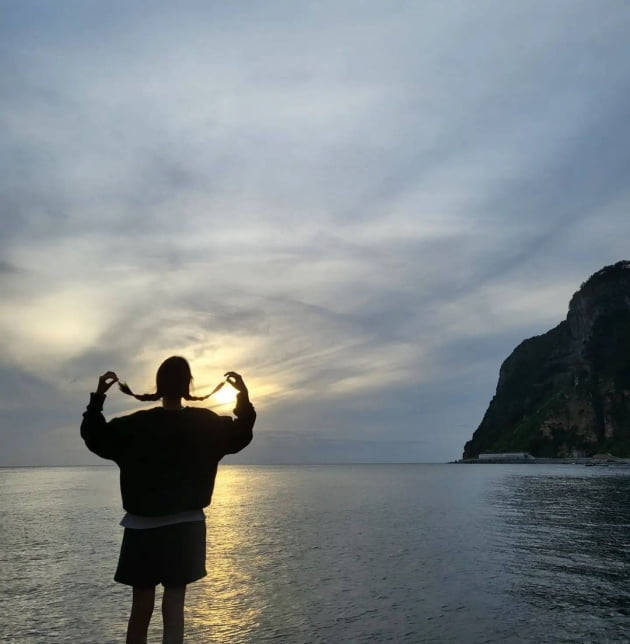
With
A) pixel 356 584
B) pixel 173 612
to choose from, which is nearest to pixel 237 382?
pixel 173 612

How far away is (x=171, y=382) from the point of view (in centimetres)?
582

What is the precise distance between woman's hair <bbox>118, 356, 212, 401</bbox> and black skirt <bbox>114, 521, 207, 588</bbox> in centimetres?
124

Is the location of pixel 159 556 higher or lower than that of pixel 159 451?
lower

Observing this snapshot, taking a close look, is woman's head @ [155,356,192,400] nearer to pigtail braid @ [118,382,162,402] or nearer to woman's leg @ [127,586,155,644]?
pigtail braid @ [118,382,162,402]

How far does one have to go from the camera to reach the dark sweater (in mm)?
5316

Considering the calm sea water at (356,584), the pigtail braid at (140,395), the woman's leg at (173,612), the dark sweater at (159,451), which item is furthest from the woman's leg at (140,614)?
the calm sea water at (356,584)

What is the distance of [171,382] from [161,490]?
1.07 meters

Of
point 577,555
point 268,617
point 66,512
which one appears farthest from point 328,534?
point 66,512

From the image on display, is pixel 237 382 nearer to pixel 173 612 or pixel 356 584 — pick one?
pixel 173 612

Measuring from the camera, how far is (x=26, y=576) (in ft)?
74.8

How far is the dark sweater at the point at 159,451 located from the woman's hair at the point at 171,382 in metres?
0.28

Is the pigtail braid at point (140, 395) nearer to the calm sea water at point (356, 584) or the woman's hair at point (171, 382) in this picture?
the woman's hair at point (171, 382)

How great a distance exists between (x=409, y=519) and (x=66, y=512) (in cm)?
3269

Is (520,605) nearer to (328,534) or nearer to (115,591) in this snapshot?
(115,591)
